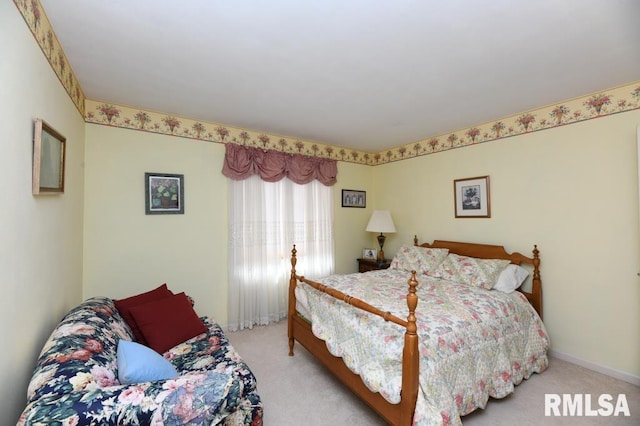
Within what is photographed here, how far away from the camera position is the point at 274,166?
3729mm

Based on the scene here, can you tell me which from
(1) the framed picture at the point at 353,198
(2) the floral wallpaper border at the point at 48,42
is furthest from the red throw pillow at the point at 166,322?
(1) the framed picture at the point at 353,198

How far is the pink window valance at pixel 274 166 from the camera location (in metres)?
3.44

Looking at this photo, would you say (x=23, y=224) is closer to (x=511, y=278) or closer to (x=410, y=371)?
(x=410, y=371)

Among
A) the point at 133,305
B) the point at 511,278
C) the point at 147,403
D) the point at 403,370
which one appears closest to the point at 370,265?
the point at 511,278

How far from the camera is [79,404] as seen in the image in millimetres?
941

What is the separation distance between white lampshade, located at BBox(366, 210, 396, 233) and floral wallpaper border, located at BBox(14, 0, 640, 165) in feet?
3.14

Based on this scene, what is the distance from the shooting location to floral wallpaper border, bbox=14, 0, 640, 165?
174 centimetres

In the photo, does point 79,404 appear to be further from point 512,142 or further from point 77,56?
point 512,142

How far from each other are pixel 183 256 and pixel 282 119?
1.94 metres

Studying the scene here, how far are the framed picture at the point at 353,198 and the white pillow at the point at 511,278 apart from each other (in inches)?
91.2

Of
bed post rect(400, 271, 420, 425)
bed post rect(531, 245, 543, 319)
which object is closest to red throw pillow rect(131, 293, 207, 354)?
bed post rect(400, 271, 420, 425)

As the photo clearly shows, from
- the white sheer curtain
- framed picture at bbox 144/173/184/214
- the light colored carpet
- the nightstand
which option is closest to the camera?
the light colored carpet

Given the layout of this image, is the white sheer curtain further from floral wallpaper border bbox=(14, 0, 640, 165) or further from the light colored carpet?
the light colored carpet

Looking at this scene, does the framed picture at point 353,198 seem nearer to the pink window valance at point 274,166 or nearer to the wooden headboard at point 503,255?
the pink window valance at point 274,166
